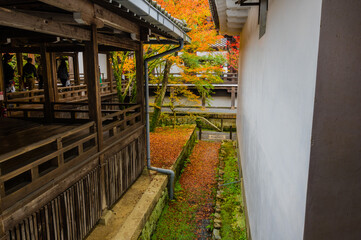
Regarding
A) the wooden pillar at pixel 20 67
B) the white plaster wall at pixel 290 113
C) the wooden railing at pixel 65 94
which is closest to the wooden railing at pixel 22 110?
the wooden railing at pixel 65 94

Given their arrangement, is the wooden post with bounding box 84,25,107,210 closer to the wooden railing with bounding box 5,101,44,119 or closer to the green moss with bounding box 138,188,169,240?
the green moss with bounding box 138,188,169,240

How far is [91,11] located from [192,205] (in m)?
7.05

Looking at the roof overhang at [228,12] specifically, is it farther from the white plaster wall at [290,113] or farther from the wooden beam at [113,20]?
the white plaster wall at [290,113]

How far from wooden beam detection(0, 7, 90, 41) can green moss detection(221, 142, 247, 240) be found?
6.05 metres

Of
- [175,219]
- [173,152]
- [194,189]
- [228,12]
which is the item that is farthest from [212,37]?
[175,219]

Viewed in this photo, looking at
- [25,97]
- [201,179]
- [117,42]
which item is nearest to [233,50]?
[201,179]

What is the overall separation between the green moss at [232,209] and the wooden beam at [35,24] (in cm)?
605

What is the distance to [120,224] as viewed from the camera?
6562 millimetres

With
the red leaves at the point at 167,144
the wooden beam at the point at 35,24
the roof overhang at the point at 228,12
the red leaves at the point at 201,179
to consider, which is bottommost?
the red leaves at the point at 201,179

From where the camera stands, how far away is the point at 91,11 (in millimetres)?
5297

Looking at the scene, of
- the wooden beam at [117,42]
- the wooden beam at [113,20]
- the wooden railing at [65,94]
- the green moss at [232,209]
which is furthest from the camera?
the wooden railing at [65,94]

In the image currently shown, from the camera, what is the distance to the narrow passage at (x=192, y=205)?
26.8 feet

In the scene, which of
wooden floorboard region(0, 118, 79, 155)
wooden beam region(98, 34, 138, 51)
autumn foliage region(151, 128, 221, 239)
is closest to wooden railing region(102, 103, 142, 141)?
wooden floorboard region(0, 118, 79, 155)

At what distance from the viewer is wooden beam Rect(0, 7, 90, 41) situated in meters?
3.79
